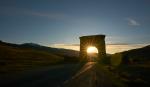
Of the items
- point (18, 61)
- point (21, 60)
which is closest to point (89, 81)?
point (18, 61)

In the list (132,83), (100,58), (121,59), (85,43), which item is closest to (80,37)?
(85,43)

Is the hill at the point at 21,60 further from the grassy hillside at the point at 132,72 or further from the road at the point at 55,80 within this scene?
the grassy hillside at the point at 132,72

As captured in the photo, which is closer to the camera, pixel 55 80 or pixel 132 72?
pixel 55 80

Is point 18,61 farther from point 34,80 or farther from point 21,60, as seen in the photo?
point 34,80

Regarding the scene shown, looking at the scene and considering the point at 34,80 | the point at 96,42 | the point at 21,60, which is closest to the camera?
the point at 34,80

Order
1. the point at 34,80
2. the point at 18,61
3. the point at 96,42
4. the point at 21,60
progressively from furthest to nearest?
the point at 96,42 < the point at 21,60 < the point at 18,61 < the point at 34,80

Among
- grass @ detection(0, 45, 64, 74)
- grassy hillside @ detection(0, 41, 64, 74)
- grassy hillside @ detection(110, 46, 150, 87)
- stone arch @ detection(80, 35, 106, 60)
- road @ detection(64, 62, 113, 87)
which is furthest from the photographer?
→ stone arch @ detection(80, 35, 106, 60)

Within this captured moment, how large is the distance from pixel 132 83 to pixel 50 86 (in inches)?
262

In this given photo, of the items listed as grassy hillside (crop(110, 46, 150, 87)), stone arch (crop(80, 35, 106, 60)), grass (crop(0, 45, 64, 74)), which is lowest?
grassy hillside (crop(110, 46, 150, 87))

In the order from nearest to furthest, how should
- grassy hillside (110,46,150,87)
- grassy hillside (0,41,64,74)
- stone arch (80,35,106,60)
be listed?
grassy hillside (110,46,150,87) → grassy hillside (0,41,64,74) → stone arch (80,35,106,60)

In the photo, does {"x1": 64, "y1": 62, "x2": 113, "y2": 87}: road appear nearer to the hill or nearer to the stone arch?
the hill

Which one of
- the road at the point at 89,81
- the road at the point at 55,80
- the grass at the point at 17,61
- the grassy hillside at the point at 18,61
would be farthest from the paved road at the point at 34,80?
the grassy hillside at the point at 18,61

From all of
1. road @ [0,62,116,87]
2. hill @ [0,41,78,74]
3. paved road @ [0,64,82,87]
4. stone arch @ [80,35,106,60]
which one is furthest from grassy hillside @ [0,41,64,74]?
stone arch @ [80,35,106,60]

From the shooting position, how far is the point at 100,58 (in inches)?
2906
